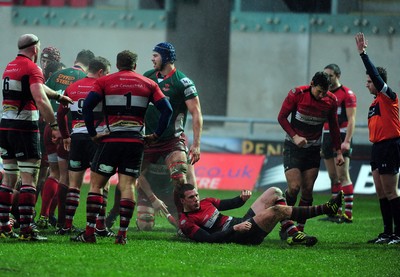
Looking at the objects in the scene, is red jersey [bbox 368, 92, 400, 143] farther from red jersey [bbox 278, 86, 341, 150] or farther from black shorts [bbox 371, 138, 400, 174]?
red jersey [bbox 278, 86, 341, 150]

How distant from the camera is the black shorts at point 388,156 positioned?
43.5 ft

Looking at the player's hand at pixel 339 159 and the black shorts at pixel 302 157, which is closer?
the black shorts at pixel 302 157

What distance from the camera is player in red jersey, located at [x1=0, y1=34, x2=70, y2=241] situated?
11617 mm

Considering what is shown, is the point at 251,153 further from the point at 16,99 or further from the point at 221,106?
the point at 16,99

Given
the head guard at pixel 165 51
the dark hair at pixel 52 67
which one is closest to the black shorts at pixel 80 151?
the head guard at pixel 165 51

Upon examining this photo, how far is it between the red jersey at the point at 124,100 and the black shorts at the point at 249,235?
1.67 meters

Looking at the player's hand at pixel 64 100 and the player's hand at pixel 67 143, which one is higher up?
the player's hand at pixel 64 100

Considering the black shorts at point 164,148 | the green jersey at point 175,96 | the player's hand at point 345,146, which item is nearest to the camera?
the green jersey at point 175,96

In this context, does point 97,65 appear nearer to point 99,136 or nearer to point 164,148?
point 164,148

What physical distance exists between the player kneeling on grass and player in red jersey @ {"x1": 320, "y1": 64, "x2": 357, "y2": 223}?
4.03m

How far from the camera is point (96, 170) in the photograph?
11.5 meters

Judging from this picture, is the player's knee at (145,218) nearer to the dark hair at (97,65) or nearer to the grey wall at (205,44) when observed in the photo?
the dark hair at (97,65)

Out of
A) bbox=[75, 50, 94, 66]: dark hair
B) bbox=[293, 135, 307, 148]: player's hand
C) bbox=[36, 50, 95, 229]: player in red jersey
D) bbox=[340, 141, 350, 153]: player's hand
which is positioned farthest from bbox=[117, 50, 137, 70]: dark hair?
bbox=[340, 141, 350, 153]: player's hand

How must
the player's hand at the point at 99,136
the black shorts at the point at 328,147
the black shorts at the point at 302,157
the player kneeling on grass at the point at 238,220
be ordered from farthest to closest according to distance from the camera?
1. the black shorts at the point at 328,147
2. the black shorts at the point at 302,157
3. the player kneeling on grass at the point at 238,220
4. the player's hand at the point at 99,136
